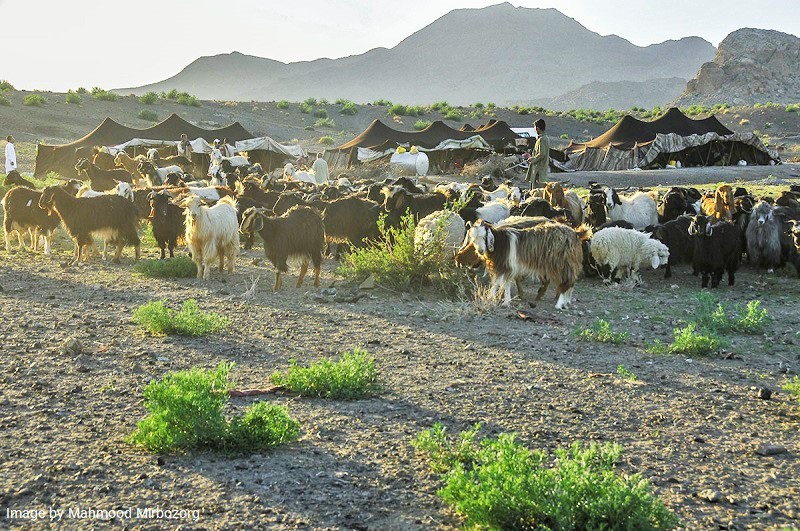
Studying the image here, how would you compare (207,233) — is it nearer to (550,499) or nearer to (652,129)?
(550,499)

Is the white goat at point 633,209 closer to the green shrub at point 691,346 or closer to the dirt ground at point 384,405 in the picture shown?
the dirt ground at point 384,405

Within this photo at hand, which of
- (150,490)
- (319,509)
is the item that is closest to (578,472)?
(319,509)

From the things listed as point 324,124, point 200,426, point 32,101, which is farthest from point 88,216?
point 324,124

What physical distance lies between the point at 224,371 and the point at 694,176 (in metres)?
25.4

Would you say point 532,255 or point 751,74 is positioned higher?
point 751,74

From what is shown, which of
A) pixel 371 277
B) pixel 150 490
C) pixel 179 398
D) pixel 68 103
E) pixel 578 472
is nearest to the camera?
pixel 578 472

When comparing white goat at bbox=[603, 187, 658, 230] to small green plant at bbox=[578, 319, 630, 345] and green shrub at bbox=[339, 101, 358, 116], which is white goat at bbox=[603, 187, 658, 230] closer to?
small green plant at bbox=[578, 319, 630, 345]

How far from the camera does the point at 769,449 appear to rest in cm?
499

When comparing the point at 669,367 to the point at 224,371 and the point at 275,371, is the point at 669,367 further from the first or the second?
the point at 224,371

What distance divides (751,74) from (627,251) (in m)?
88.7

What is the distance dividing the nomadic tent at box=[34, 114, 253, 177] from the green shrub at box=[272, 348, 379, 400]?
83.3 ft

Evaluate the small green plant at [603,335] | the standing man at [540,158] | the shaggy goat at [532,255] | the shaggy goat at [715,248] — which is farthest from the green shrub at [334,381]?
the standing man at [540,158]

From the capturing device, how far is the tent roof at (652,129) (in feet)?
113

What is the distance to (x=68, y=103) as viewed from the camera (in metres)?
53.1
